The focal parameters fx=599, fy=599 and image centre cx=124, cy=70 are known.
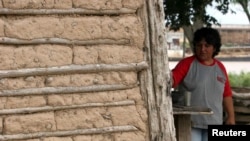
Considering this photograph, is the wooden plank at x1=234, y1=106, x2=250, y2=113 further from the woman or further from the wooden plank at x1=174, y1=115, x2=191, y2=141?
the wooden plank at x1=174, y1=115, x2=191, y2=141

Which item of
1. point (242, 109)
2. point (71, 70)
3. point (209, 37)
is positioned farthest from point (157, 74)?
point (242, 109)

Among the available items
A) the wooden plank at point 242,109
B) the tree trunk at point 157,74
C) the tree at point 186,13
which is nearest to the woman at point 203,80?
the tree trunk at point 157,74

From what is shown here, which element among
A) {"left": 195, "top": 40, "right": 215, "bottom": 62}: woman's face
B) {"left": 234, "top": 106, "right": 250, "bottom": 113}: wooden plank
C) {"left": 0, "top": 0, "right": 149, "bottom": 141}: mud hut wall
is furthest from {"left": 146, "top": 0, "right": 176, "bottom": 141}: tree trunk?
{"left": 234, "top": 106, "right": 250, "bottom": 113}: wooden plank

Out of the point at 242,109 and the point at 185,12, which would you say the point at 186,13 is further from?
the point at 242,109

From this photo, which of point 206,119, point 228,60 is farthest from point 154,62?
point 228,60

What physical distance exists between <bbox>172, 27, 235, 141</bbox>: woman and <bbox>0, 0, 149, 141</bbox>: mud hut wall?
3.84ft

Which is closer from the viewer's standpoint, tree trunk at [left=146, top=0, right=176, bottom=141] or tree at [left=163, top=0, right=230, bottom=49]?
tree trunk at [left=146, top=0, right=176, bottom=141]

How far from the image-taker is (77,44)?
3.48m

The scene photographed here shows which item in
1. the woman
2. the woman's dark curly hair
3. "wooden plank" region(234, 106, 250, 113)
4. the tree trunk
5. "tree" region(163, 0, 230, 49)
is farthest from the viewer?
"tree" region(163, 0, 230, 49)

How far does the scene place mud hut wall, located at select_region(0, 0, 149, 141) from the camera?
132 inches

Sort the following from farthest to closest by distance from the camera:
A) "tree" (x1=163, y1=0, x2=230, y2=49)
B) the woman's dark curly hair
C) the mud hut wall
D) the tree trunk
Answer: "tree" (x1=163, y1=0, x2=230, y2=49)
the woman's dark curly hair
the tree trunk
the mud hut wall

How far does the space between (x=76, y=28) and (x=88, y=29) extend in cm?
7

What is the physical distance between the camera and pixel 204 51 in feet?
15.7

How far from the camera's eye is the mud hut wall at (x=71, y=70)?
3348 mm
